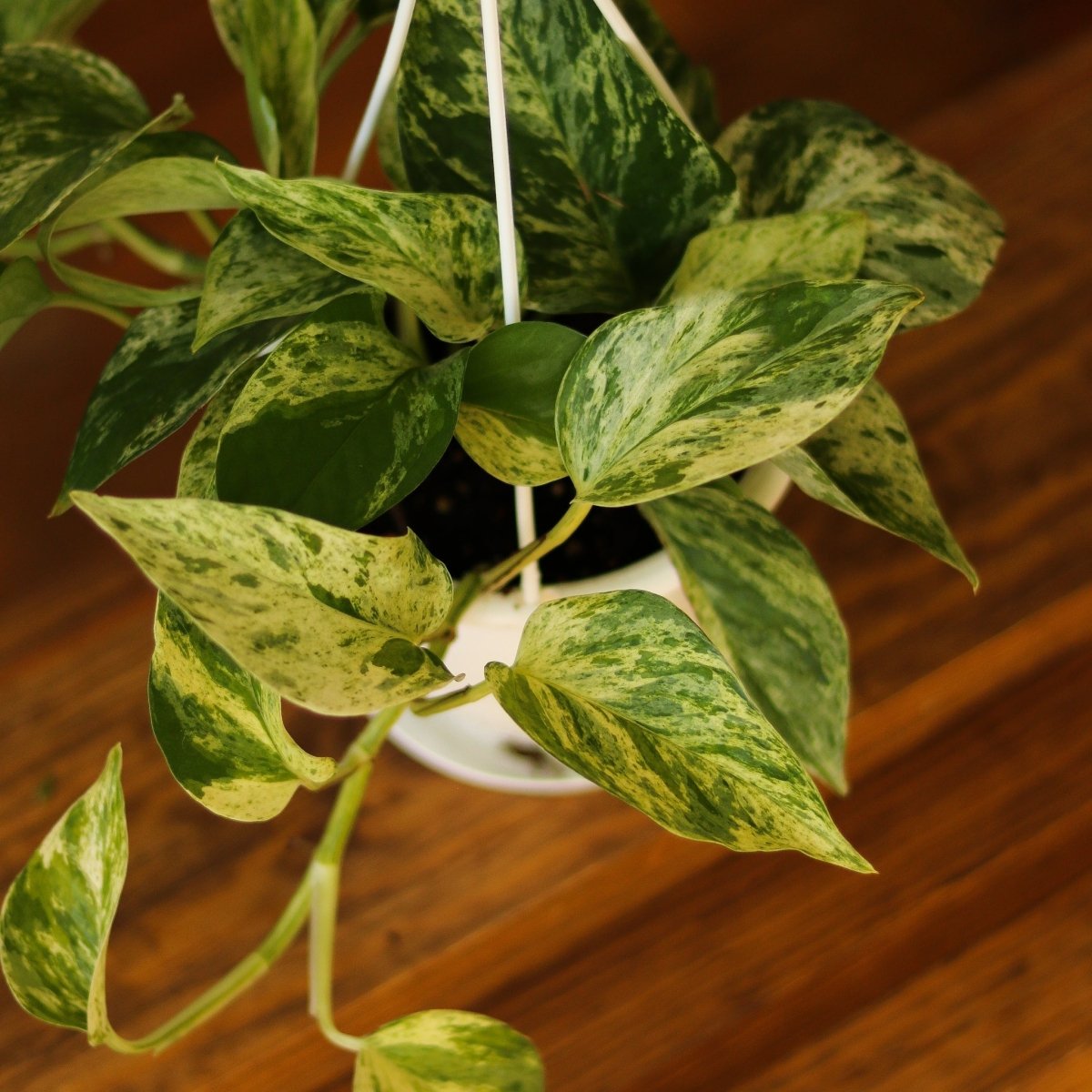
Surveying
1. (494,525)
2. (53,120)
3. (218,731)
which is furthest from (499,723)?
(53,120)

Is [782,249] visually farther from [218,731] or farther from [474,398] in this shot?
[218,731]

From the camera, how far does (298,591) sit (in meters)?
0.31

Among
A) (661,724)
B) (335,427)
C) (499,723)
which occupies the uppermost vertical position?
(335,427)

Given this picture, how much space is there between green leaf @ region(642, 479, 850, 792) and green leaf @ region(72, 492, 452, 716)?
12cm

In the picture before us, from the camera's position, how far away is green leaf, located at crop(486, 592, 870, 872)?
0.33 metres

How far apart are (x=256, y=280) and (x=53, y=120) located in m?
0.11

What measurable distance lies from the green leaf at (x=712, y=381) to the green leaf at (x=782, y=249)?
85 mm

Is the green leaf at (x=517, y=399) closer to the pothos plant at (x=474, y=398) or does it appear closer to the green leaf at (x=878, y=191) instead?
the pothos plant at (x=474, y=398)

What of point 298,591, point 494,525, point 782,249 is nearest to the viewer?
point 298,591

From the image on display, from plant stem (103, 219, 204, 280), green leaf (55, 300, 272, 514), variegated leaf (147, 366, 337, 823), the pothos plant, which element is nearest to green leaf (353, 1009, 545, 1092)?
the pothos plant

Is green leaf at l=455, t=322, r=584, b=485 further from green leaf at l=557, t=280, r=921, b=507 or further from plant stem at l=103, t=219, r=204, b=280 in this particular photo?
plant stem at l=103, t=219, r=204, b=280

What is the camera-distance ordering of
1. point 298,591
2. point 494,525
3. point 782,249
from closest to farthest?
point 298,591 → point 782,249 → point 494,525

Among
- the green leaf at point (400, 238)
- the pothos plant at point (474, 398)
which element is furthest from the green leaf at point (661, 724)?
the green leaf at point (400, 238)

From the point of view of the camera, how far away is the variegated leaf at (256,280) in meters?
0.38
